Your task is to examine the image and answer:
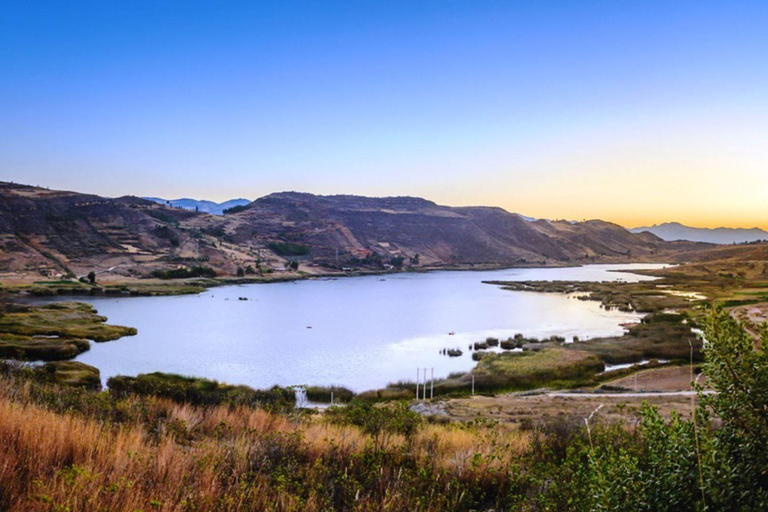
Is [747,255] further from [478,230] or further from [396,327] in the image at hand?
[478,230]

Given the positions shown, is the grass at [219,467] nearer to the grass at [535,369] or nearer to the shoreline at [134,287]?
the grass at [535,369]

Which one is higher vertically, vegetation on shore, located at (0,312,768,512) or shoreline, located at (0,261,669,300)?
vegetation on shore, located at (0,312,768,512)

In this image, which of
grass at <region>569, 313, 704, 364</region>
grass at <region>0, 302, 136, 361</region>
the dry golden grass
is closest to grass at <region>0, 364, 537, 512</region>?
the dry golden grass

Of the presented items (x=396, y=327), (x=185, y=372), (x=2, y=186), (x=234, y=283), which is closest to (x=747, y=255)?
(x=396, y=327)

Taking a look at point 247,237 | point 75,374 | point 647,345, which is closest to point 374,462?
point 75,374

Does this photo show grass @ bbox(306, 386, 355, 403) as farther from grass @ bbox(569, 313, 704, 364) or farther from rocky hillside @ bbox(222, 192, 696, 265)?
rocky hillside @ bbox(222, 192, 696, 265)

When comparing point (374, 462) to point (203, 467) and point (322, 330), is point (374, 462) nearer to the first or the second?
point (203, 467)
